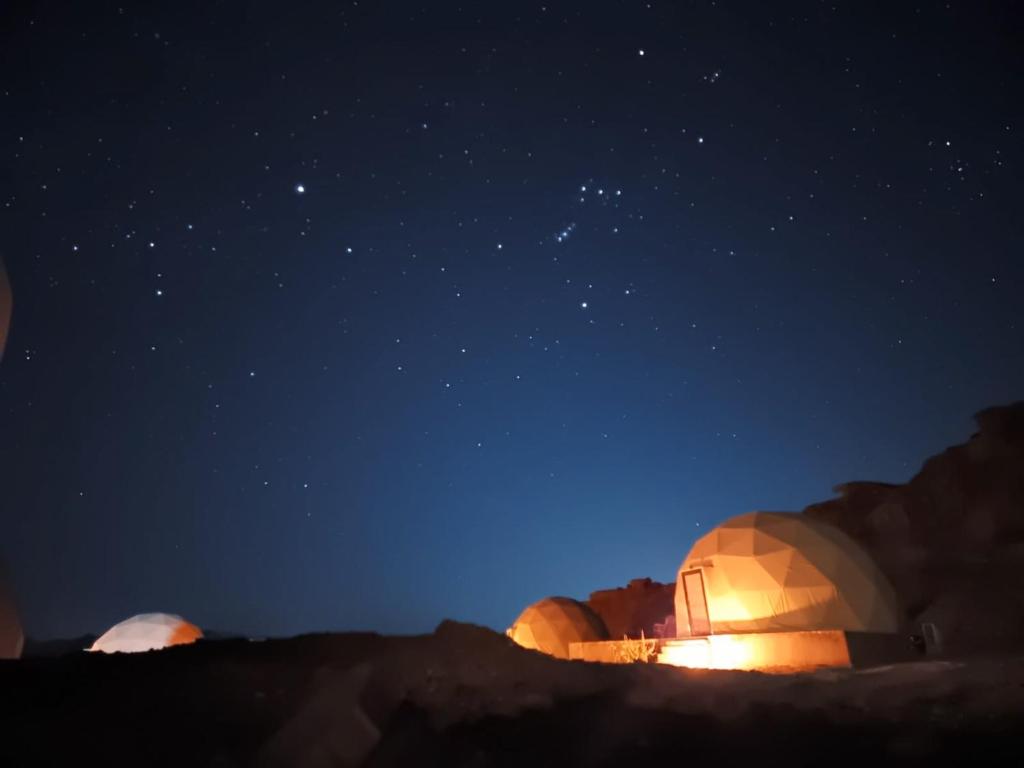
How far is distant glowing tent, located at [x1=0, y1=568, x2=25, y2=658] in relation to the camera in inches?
480

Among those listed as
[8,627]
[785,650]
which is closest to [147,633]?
[8,627]

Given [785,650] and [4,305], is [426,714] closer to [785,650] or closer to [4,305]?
[4,305]

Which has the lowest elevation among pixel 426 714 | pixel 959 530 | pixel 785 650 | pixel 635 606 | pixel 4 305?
pixel 635 606

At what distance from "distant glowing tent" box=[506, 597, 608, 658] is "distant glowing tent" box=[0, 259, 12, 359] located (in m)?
22.4

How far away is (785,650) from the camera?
17.3 meters

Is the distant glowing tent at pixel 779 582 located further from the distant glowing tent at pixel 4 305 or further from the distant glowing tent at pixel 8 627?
the distant glowing tent at pixel 4 305

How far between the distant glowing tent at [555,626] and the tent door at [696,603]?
32.7ft

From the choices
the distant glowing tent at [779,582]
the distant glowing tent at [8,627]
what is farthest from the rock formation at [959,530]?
the distant glowing tent at [8,627]

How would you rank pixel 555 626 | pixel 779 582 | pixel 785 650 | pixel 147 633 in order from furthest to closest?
pixel 555 626, pixel 147 633, pixel 779 582, pixel 785 650

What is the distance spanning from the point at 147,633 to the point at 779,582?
25.1m

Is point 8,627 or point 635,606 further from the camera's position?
point 635,606

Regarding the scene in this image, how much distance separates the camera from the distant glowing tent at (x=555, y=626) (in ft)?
97.5

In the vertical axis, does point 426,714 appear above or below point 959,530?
below

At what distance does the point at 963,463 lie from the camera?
120 feet
